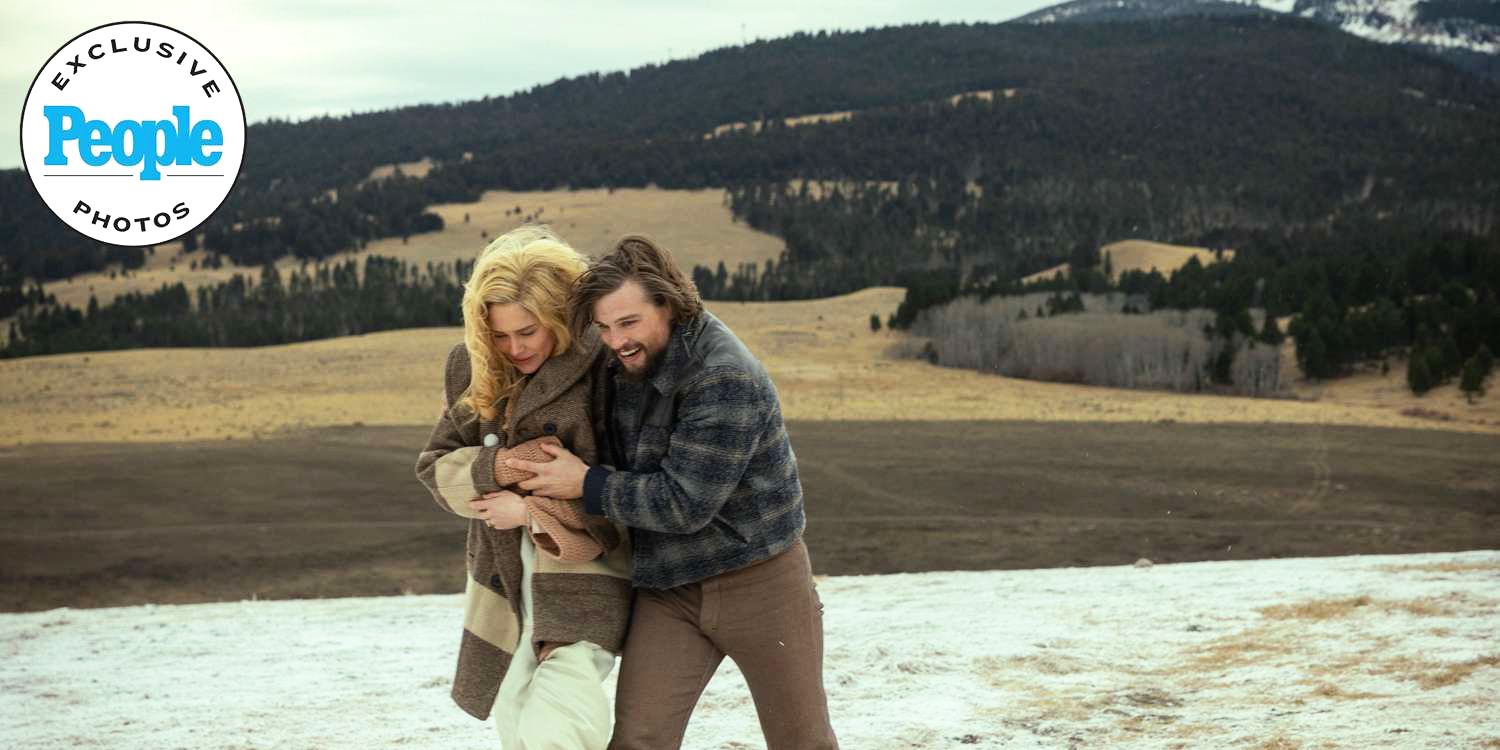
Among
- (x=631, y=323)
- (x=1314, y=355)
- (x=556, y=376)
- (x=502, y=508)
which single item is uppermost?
(x=631, y=323)

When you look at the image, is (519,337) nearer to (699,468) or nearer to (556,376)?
(556,376)

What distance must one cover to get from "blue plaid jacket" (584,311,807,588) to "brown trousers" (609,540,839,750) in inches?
3.0

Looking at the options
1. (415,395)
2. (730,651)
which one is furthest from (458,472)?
(415,395)

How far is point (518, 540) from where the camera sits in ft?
12.4

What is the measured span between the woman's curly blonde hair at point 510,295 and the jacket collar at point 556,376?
0.10 ft

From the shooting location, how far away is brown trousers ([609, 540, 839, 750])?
140 inches

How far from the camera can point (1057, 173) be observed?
330 ft

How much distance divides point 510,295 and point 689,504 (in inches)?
26.9

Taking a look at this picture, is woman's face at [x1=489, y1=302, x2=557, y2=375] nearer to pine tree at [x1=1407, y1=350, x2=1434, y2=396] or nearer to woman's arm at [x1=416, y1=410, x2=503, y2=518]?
woman's arm at [x1=416, y1=410, x2=503, y2=518]

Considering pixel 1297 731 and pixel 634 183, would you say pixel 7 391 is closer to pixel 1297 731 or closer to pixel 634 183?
pixel 1297 731

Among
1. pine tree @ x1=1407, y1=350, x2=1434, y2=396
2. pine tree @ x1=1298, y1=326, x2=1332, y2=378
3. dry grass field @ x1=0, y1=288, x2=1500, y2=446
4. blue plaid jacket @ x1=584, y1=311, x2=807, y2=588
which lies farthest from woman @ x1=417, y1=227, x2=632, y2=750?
pine tree @ x1=1298, y1=326, x2=1332, y2=378

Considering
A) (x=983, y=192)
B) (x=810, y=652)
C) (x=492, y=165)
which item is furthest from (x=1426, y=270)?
(x=492, y=165)

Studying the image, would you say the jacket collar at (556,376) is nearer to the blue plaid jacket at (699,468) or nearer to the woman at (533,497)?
the woman at (533,497)

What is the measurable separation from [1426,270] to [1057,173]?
6061 cm
